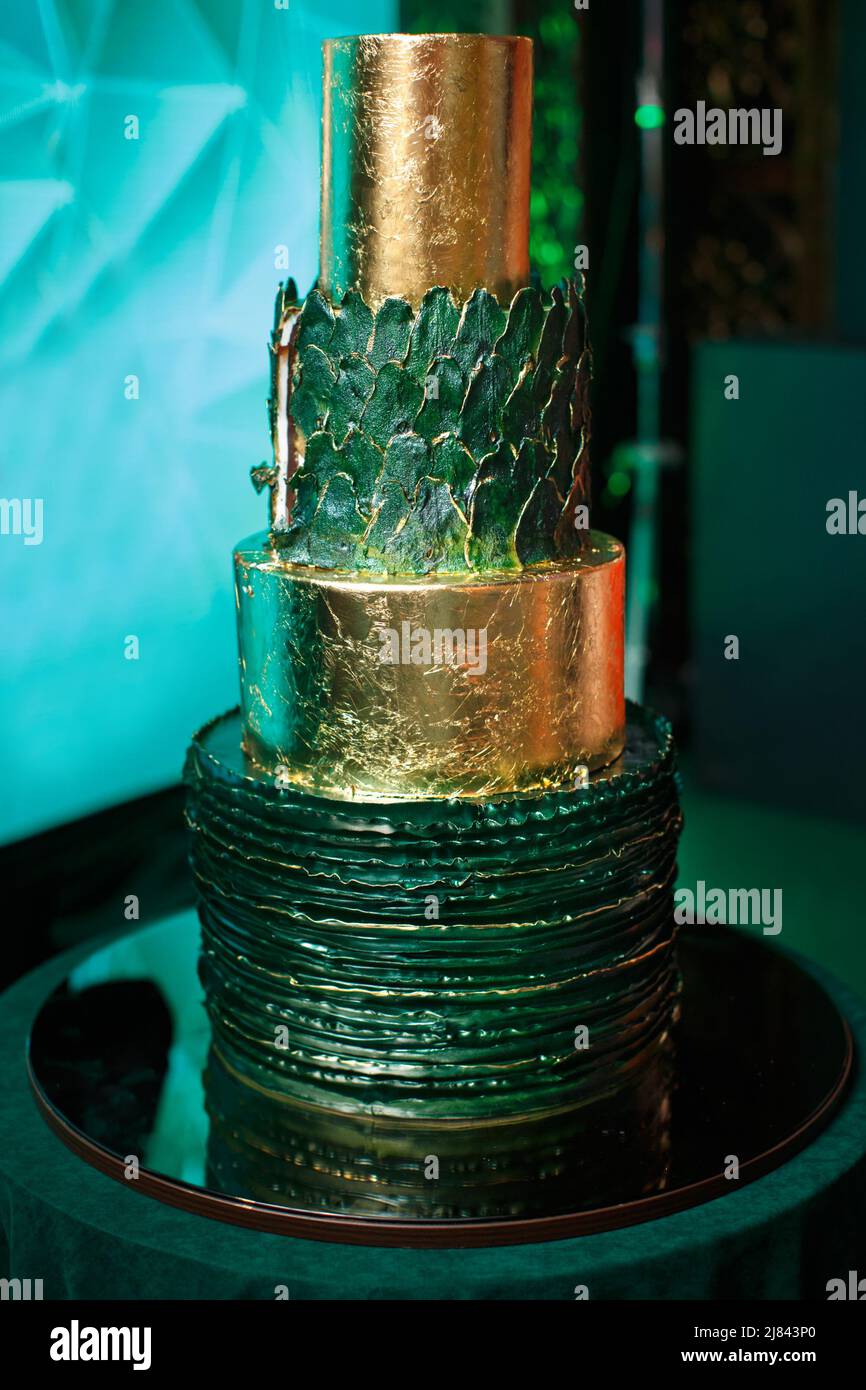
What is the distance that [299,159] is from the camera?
2.29 meters

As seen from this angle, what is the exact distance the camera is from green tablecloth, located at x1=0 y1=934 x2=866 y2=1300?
1.10 m

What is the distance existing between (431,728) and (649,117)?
2.70 metres

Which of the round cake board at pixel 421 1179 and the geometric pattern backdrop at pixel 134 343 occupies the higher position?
the geometric pattern backdrop at pixel 134 343

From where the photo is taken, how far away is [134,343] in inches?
83.6

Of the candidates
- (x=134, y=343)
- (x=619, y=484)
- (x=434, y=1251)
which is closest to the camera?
(x=434, y=1251)

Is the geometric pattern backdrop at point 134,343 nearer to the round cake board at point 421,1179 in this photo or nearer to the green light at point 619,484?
the round cake board at point 421,1179

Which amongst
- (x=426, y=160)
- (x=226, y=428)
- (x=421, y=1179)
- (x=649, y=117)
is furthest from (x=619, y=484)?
(x=421, y=1179)

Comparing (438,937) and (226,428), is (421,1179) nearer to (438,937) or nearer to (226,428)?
(438,937)

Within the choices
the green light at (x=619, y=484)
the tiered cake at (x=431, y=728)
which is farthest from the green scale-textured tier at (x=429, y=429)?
the green light at (x=619, y=484)

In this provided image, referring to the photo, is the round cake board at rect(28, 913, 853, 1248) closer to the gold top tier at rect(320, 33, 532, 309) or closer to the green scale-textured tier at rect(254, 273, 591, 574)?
the green scale-textured tier at rect(254, 273, 591, 574)

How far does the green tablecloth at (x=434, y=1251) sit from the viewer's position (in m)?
1.10

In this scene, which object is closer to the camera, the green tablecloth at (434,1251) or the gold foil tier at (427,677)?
the green tablecloth at (434,1251)

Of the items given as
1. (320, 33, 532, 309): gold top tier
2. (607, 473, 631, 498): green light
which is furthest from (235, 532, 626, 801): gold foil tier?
(607, 473, 631, 498): green light

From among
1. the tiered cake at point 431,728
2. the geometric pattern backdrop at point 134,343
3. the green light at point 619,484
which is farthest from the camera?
the green light at point 619,484
